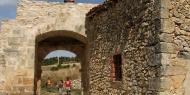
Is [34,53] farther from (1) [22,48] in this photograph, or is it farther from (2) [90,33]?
(2) [90,33]

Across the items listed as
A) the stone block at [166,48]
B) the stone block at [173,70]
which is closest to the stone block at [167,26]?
the stone block at [166,48]

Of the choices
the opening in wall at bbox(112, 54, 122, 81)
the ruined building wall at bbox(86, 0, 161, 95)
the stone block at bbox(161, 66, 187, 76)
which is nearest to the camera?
the stone block at bbox(161, 66, 187, 76)

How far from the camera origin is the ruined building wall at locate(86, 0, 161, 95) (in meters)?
7.08

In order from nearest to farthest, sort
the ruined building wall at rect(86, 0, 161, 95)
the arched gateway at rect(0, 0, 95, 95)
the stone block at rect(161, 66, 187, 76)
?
the stone block at rect(161, 66, 187, 76)
the ruined building wall at rect(86, 0, 161, 95)
the arched gateway at rect(0, 0, 95, 95)

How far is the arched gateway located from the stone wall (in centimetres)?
216

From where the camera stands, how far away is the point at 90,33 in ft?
37.3

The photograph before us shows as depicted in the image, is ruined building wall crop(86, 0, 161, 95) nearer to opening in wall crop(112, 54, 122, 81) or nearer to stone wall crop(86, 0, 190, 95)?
stone wall crop(86, 0, 190, 95)

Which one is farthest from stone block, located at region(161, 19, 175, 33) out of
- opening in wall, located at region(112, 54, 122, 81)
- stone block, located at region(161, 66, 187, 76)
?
opening in wall, located at region(112, 54, 122, 81)

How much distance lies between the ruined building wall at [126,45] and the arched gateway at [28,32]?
24.4 inches

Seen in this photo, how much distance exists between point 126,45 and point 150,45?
4.41 ft

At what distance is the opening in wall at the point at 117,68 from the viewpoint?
357 inches

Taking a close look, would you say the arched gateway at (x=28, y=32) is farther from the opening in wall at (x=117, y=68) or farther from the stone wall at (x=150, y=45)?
the opening in wall at (x=117, y=68)

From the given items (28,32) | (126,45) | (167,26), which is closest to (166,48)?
(167,26)

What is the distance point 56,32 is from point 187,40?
5634mm
